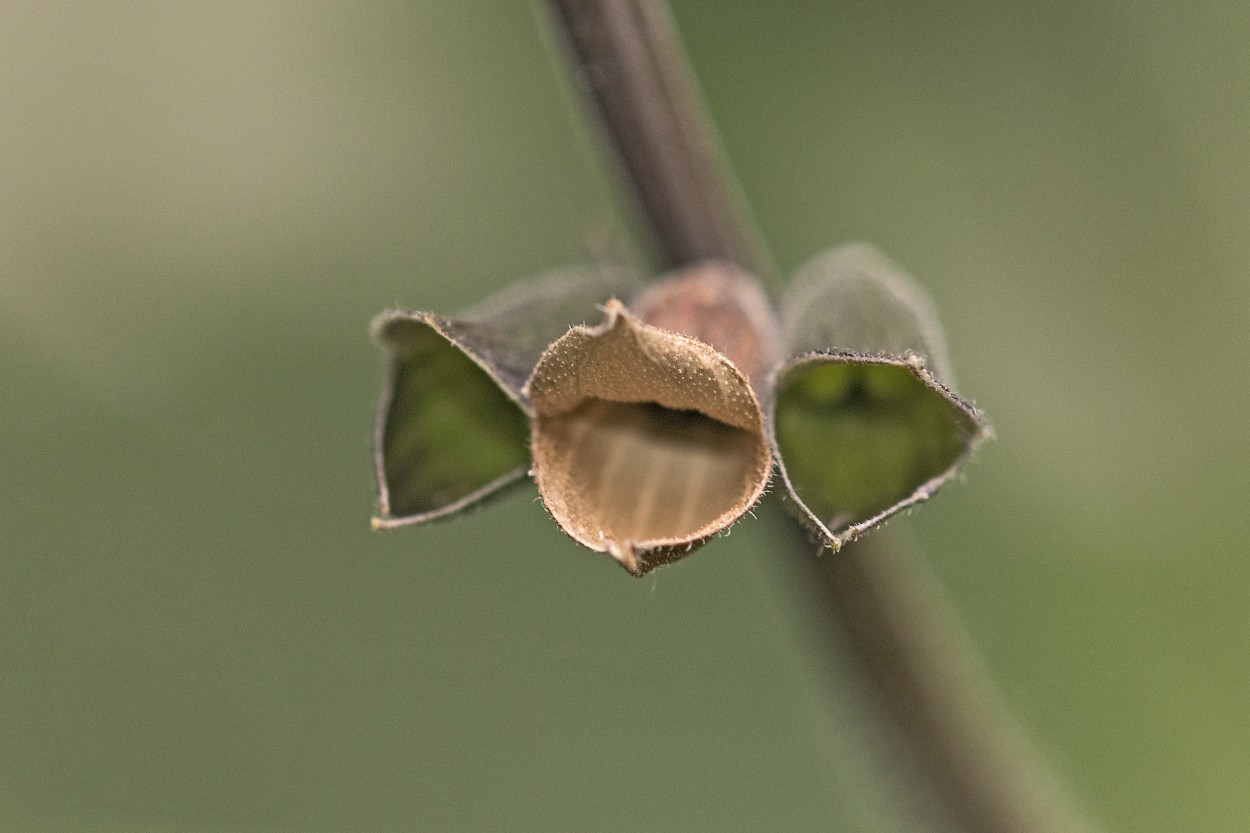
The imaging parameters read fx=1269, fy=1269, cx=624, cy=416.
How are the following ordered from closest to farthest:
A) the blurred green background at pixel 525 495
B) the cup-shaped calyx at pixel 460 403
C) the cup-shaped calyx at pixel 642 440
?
the cup-shaped calyx at pixel 642 440
the cup-shaped calyx at pixel 460 403
the blurred green background at pixel 525 495

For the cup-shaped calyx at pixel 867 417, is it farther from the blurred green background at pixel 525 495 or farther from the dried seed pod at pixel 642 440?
the blurred green background at pixel 525 495

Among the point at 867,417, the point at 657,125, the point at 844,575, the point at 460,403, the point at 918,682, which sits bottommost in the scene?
the point at 918,682

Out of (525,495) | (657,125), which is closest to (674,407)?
(657,125)

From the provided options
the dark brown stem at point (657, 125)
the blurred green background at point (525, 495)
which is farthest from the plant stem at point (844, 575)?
the blurred green background at point (525, 495)

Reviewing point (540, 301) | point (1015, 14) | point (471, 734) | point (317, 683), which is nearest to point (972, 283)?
point (1015, 14)

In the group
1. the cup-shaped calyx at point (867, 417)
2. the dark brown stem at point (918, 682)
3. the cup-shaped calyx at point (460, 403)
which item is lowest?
the dark brown stem at point (918, 682)

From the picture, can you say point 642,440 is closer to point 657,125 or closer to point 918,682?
point 657,125

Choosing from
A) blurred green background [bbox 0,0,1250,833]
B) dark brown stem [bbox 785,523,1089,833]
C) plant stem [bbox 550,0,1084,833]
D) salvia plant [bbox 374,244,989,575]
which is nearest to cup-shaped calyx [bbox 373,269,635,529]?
salvia plant [bbox 374,244,989,575]
